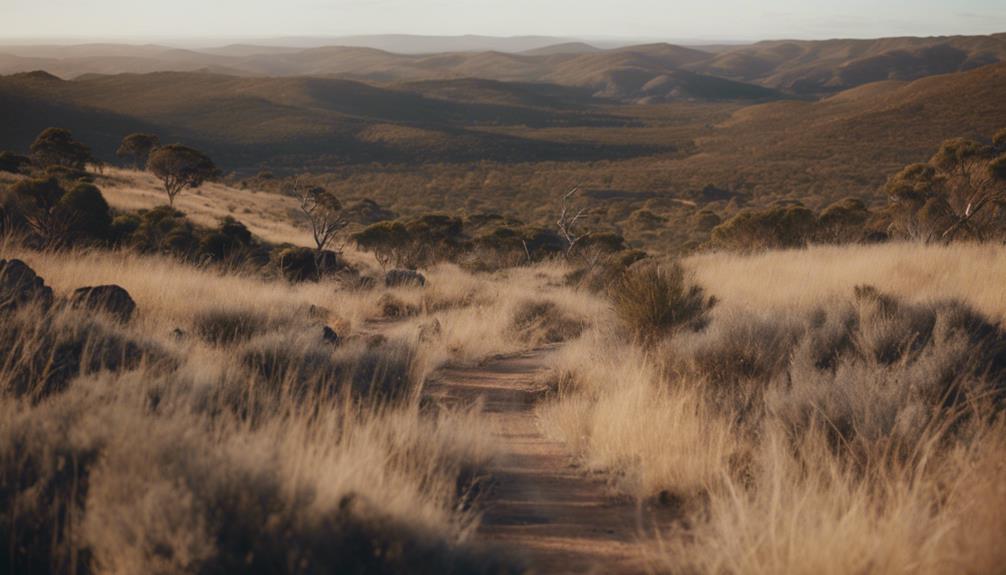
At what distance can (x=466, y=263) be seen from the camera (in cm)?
2427

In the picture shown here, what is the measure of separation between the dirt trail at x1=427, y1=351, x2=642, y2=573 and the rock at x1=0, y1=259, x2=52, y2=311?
308cm

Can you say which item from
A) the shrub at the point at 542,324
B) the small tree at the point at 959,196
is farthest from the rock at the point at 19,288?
the small tree at the point at 959,196

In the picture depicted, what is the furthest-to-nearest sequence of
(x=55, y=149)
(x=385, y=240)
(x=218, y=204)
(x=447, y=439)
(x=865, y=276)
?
(x=55, y=149) < (x=218, y=204) < (x=385, y=240) < (x=865, y=276) < (x=447, y=439)

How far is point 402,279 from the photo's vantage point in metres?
13.8

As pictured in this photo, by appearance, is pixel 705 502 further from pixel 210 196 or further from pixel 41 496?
pixel 210 196

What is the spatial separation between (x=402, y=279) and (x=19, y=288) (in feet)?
27.8

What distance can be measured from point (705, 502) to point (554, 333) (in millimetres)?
6383

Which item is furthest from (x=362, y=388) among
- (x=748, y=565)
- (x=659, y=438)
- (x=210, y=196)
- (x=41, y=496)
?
(x=210, y=196)

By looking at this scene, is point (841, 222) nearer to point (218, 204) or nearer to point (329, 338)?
point (329, 338)

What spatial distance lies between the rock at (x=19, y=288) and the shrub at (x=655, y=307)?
5.17 meters

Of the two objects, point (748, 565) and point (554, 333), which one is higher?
point (748, 565)

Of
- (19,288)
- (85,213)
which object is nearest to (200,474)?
(19,288)

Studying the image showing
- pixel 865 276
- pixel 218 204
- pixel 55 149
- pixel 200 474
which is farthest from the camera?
pixel 55 149

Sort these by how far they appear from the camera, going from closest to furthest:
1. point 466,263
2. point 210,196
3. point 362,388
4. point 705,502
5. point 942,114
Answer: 1. point 705,502
2. point 362,388
3. point 466,263
4. point 210,196
5. point 942,114
